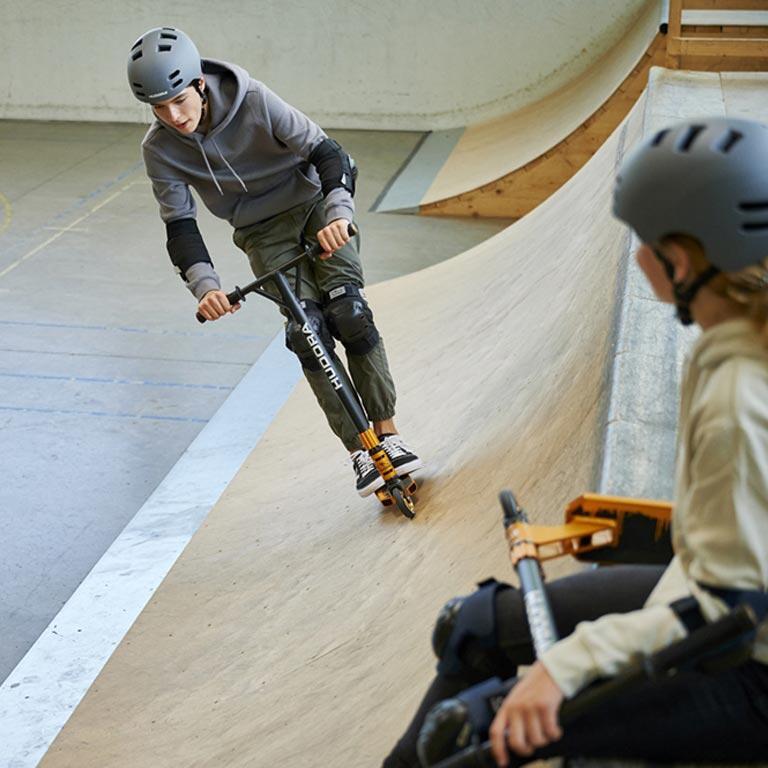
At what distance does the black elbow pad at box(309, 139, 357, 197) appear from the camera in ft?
14.2

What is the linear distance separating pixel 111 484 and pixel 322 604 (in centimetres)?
227

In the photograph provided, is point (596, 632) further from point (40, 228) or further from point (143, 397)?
point (40, 228)

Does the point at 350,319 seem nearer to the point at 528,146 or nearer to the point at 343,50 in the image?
the point at 528,146

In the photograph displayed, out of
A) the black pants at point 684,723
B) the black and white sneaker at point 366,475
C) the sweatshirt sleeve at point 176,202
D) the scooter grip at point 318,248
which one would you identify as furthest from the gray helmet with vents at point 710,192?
the sweatshirt sleeve at point 176,202

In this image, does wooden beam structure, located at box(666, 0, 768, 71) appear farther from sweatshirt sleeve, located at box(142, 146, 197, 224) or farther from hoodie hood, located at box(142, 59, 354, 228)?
sweatshirt sleeve, located at box(142, 146, 197, 224)

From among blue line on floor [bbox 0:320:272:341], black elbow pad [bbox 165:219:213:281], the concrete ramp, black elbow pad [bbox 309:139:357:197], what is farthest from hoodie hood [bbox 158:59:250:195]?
the concrete ramp

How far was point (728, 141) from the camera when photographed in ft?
5.90

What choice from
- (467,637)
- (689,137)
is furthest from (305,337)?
(689,137)

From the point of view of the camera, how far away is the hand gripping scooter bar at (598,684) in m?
1.65

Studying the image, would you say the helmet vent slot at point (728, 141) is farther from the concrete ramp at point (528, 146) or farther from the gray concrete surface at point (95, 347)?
the concrete ramp at point (528, 146)

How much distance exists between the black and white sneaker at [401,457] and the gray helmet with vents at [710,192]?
2.62 meters

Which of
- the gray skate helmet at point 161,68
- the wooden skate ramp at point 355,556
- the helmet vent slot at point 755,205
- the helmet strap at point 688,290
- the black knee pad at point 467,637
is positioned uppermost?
the helmet vent slot at point 755,205

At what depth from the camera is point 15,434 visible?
21.0ft

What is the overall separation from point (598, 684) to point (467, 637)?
0.33m
